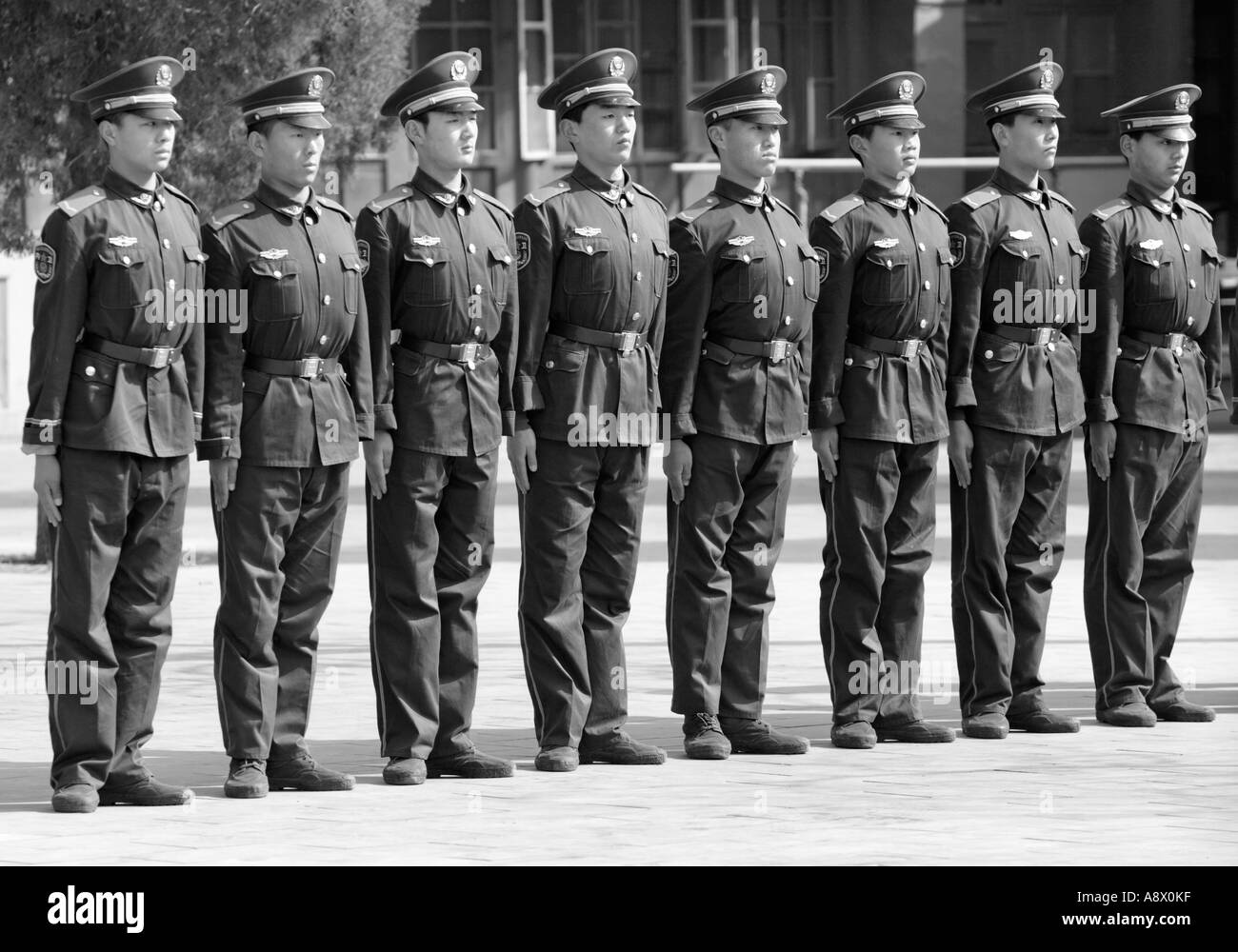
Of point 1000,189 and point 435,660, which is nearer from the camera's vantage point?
point 435,660

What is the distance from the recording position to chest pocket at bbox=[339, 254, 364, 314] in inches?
296

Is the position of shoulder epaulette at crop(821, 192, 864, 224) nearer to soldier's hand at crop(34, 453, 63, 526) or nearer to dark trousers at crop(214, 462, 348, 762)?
dark trousers at crop(214, 462, 348, 762)

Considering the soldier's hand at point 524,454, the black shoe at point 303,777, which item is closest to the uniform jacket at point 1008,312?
the soldier's hand at point 524,454

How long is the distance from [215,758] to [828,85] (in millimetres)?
34703

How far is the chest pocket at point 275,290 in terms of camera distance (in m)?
7.39

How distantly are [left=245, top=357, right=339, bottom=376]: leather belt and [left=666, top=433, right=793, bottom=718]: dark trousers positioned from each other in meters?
1.43

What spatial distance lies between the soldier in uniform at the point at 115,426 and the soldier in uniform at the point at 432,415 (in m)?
0.66

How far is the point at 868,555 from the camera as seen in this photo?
27.9 feet

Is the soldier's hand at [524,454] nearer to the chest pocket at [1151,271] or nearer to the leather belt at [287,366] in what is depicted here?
the leather belt at [287,366]

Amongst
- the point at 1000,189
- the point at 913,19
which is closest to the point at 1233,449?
the point at 913,19

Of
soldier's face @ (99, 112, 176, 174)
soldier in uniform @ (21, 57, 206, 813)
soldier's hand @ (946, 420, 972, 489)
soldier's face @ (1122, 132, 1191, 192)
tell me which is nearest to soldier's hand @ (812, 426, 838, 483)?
soldier's hand @ (946, 420, 972, 489)

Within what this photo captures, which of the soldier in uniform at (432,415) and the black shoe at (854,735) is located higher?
the soldier in uniform at (432,415)

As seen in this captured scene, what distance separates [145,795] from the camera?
7.29m

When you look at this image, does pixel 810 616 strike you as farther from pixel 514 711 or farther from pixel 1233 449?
pixel 1233 449
